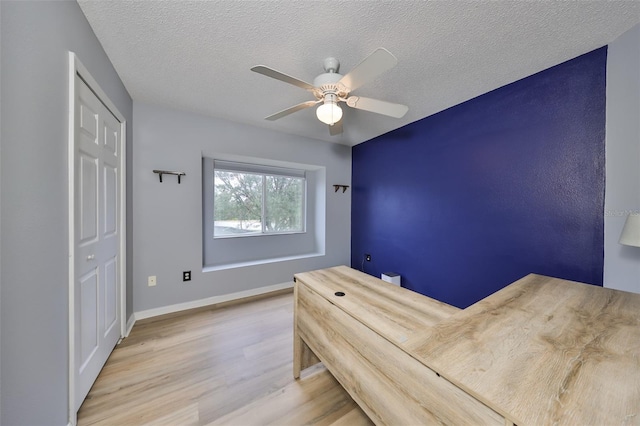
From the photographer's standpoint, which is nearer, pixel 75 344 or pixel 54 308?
pixel 54 308

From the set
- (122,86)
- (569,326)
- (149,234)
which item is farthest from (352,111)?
(149,234)

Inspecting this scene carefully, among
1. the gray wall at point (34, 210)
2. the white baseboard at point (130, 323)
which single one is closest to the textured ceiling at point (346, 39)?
the gray wall at point (34, 210)

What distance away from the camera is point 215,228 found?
321 centimetres

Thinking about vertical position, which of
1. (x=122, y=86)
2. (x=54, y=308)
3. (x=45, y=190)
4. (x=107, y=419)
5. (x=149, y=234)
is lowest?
(x=107, y=419)

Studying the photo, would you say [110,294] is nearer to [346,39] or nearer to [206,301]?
[206,301]

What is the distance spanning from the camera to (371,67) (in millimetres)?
1259

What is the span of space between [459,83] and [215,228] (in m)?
3.35

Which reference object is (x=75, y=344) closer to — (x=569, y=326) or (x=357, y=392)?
(x=357, y=392)

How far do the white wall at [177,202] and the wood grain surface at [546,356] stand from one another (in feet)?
8.86

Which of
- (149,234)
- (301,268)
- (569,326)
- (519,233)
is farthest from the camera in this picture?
(301,268)

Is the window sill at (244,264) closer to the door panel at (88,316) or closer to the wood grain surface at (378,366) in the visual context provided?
the door panel at (88,316)

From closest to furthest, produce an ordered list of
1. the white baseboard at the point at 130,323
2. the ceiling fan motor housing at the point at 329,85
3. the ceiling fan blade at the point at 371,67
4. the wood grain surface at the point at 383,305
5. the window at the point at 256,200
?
the wood grain surface at the point at 383,305, the ceiling fan blade at the point at 371,67, the ceiling fan motor housing at the point at 329,85, the white baseboard at the point at 130,323, the window at the point at 256,200

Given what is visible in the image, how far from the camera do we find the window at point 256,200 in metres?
3.25

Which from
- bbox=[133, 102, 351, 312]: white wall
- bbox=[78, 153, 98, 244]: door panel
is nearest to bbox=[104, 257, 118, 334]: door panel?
bbox=[78, 153, 98, 244]: door panel
